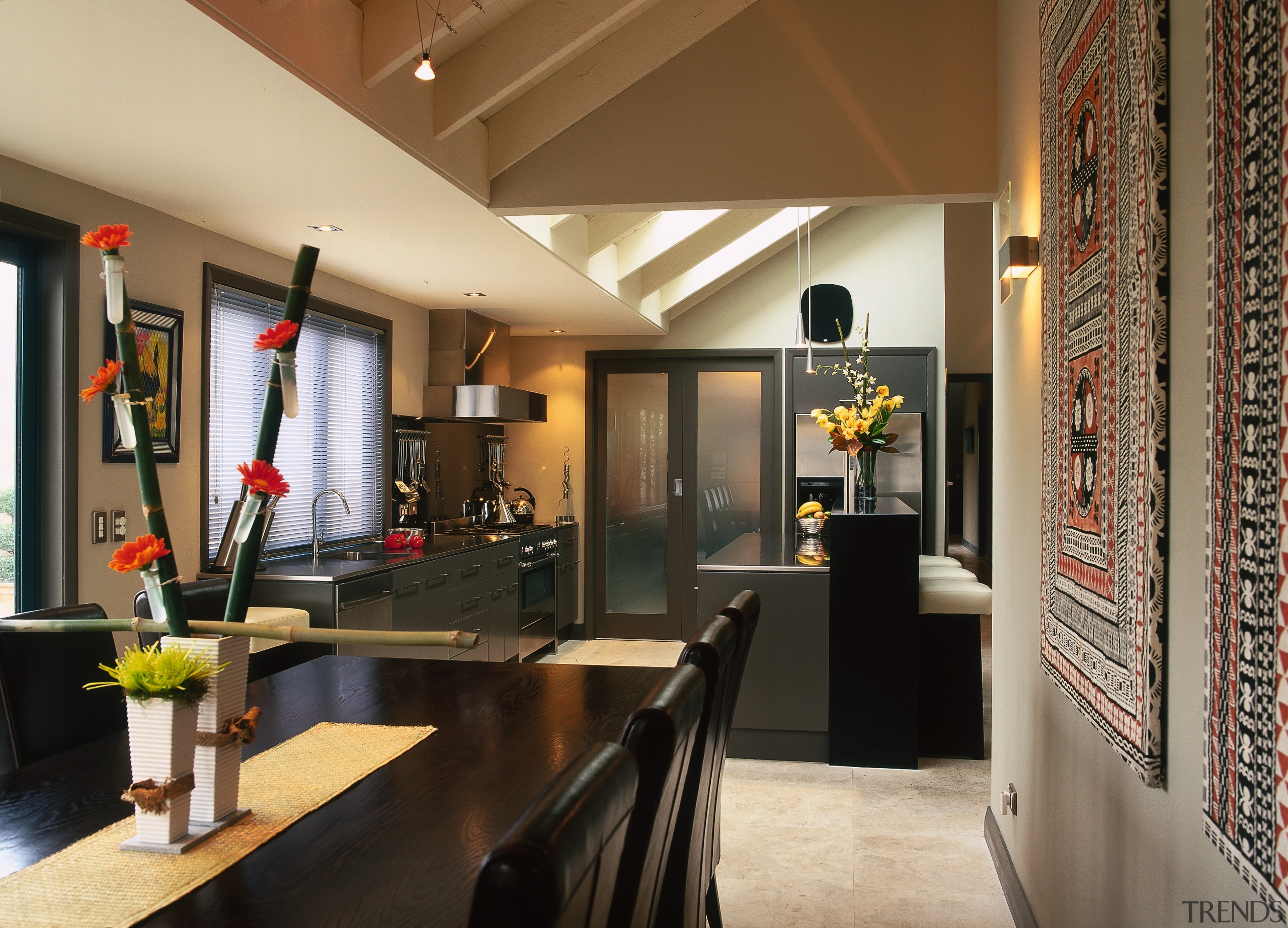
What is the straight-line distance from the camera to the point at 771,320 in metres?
7.11

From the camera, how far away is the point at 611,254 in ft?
17.8

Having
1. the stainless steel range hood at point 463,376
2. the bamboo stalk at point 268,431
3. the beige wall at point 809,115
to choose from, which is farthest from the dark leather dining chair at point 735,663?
the stainless steel range hood at point 463,376

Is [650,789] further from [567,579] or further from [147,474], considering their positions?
[567,579]

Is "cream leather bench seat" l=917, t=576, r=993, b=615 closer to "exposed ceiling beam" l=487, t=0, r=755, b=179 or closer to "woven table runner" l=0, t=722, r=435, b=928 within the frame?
"exposed ceiling beam" l=487, t=0, r=755, b=179

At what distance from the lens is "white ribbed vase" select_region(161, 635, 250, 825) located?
51.2 inches

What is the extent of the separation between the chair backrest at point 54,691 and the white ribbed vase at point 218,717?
741 mm

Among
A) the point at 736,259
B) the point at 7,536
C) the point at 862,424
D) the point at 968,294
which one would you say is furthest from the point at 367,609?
the point at 968,294

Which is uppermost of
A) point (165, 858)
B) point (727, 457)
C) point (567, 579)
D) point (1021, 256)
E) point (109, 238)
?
point (1021, 256)

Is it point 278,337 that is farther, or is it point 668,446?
point 668,446

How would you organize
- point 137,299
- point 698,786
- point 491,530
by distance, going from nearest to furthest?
point 698,786, point 137,299, point 491,530

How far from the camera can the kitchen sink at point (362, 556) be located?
182 inches

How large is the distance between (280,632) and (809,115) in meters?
2.70

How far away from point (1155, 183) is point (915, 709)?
3.13 metres

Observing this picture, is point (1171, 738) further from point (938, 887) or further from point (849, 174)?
point (849, 174)
